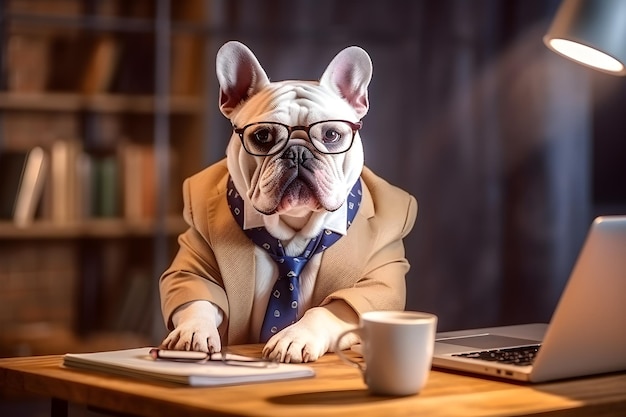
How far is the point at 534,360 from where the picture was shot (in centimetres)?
134

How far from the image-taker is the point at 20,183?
3.69 meters

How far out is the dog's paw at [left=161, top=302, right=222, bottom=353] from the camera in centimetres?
142

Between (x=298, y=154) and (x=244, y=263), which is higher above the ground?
(x=298, y=154)

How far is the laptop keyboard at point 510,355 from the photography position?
53.9 inches

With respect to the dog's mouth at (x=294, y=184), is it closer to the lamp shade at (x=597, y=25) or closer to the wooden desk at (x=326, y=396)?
the wooden desk at (x=326, y=396)

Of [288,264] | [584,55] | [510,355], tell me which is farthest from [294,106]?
[584,55]

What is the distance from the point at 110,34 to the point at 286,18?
0.65 metres

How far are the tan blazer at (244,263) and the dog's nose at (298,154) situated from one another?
0.47ft

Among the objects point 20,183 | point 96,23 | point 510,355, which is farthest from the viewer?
point 96,23

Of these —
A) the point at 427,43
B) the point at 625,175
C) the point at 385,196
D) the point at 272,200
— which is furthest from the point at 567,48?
the point at 427,43

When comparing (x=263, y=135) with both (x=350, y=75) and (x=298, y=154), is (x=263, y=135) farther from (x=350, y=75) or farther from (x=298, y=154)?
(x=350, y=75)

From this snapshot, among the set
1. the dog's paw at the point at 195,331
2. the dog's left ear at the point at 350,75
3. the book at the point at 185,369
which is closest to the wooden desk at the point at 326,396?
the book at the point at 185,369

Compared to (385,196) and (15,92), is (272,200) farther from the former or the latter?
(15,92)

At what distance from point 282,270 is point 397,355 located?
0.45 m
